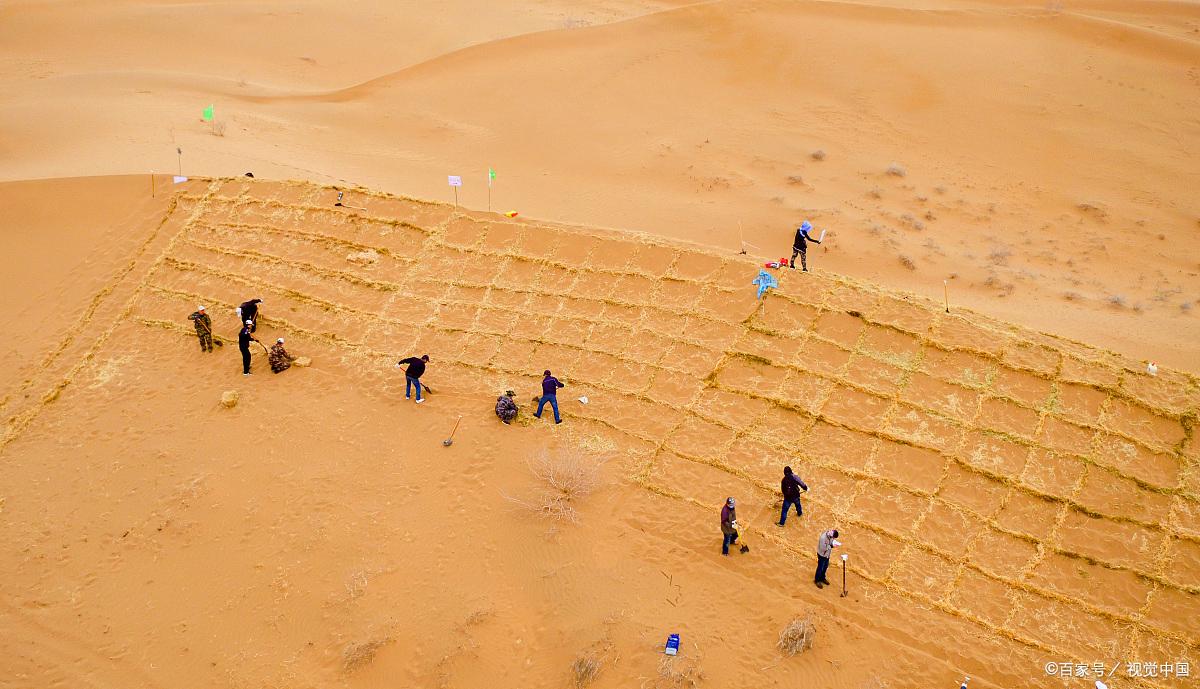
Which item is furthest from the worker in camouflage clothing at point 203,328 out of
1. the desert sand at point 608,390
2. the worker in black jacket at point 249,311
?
the worker in black jacket at point 249,311

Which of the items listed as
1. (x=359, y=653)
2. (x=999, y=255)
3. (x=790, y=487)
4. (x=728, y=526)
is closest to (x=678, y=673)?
(x=728, y=526)

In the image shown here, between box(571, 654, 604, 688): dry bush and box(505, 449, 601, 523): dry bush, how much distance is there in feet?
7.58

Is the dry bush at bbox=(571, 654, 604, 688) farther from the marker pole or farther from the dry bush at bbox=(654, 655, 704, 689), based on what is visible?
the marker pole

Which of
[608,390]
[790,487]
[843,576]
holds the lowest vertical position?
[843,576]

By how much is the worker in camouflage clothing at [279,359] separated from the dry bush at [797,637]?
1023 centimetres

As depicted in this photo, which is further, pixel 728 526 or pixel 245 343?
pixel 245 343

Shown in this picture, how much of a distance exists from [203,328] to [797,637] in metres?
12.3

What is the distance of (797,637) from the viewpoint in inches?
408

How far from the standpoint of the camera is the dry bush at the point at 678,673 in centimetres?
1010

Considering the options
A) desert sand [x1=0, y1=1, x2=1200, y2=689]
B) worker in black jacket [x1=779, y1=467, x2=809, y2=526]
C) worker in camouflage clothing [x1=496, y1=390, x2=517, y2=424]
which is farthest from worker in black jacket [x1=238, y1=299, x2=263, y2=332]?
worker in black jacket [x1=779, y1=467, x2=809, y2=526]

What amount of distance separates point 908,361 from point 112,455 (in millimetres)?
13967

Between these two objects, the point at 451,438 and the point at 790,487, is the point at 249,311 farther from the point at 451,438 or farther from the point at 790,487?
the point at 790,487

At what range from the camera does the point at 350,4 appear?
1378 inches

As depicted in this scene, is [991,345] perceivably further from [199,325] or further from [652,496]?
[199,325]
